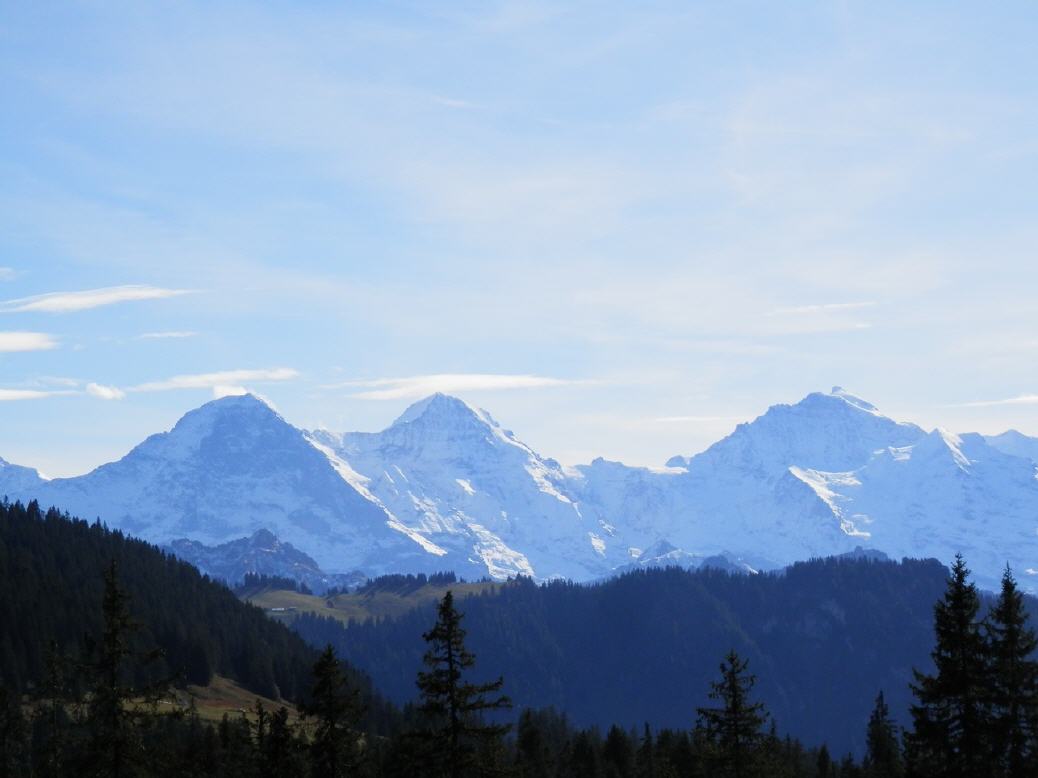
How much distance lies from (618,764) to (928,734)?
99.5m

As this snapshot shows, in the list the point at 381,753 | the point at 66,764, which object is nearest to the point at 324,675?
the point at 66,764

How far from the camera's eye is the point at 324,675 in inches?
1970

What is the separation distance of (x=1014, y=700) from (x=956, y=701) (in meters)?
1.78

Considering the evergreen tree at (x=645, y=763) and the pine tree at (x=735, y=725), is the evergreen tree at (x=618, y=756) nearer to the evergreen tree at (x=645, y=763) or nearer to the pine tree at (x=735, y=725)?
the evergreen tree at (x=645, y=763)

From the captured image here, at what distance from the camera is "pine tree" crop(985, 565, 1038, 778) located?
143 ft

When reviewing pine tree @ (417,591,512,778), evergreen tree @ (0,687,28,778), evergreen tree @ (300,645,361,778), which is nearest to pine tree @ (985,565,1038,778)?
pine tree @ (417,591,512,778)

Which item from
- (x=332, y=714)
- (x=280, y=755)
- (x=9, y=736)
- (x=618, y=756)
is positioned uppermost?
(x=332, y=714)

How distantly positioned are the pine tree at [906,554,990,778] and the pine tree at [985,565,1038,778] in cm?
40

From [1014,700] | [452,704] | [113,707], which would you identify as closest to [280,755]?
[113,707]

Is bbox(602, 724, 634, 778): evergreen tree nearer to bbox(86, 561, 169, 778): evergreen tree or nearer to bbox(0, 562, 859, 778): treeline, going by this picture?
bbox(0, 562, 859, 778): treeline

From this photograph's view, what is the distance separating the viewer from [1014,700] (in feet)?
144

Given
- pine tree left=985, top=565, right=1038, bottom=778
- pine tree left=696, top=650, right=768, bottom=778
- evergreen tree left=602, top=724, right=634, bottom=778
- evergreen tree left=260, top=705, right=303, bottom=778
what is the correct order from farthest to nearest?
evergreen tree left=602, top=724, right=634, bottom=778 < evergreen tree left=260, top=705, right=303, bottom=778 < pine tree left=696, top=650, right=768, bottom=778 < pine tree left=985, top=565, right=1038, bottom=778

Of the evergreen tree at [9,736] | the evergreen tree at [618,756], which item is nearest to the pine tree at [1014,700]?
the evergreen tree at [9,736]

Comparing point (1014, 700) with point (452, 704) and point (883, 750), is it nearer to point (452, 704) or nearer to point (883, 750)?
point (452, 704)
